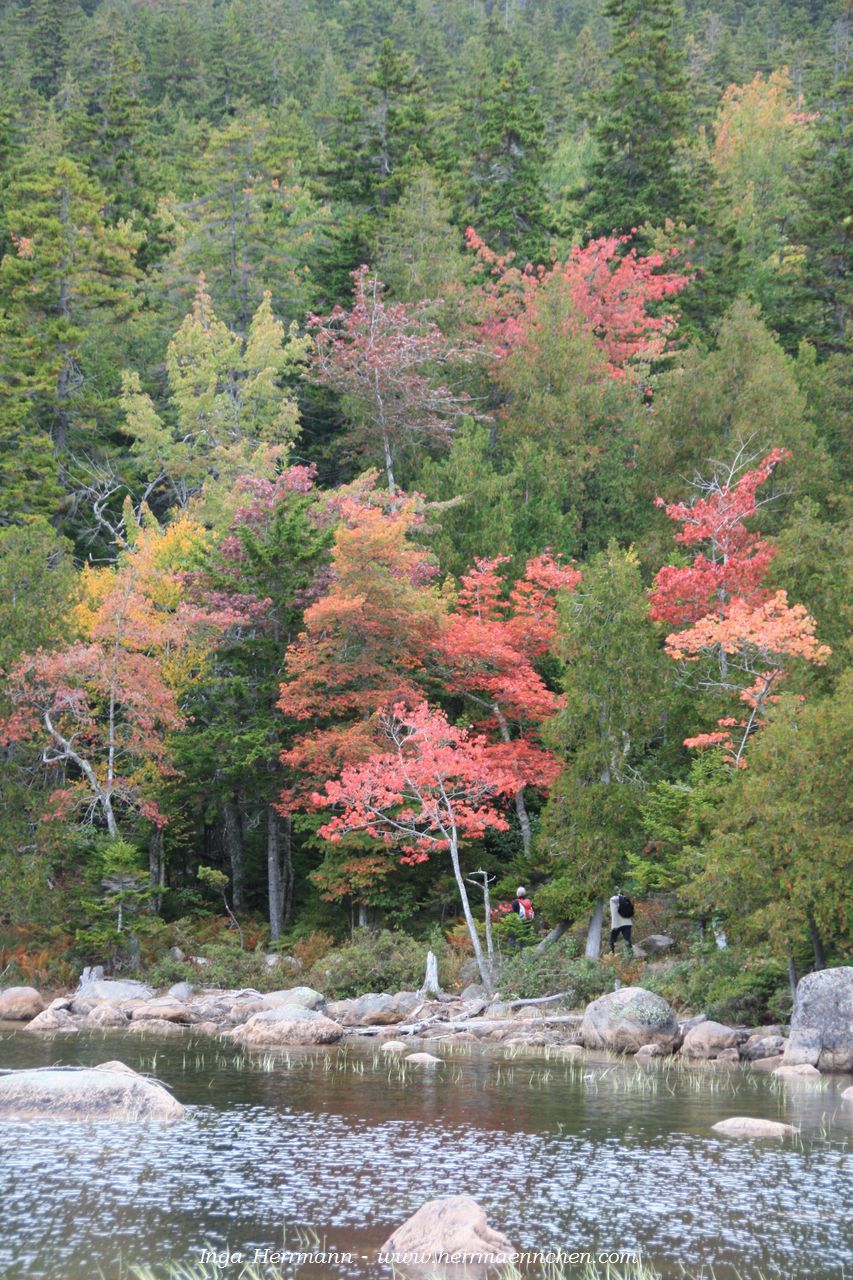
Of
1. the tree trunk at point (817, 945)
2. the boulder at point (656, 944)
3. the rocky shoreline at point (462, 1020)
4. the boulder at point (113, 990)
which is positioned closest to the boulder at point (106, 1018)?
the rocky shoreline at point (462, 1020)

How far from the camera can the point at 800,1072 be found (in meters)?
20.3

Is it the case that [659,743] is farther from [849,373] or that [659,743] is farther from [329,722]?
[849,373]

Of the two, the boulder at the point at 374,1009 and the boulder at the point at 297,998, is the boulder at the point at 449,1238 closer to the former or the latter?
the boulder at the point at 374,1009

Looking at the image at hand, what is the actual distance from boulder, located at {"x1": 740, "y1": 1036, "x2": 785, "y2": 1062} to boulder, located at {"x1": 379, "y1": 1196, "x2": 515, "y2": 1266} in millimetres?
11768

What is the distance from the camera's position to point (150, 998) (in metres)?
29.1

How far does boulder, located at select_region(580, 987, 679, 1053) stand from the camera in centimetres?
2281

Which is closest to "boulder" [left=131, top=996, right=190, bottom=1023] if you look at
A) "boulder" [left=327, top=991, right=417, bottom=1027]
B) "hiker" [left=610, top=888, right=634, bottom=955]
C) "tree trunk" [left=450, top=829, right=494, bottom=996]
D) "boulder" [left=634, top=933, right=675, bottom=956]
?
"boulder" [left=327, top=991, right=417, bottom=1027]

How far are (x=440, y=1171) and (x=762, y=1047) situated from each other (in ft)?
32.5

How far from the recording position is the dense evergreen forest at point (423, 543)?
2778 centimetres

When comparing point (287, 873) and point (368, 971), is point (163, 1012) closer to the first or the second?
point (368, 971)

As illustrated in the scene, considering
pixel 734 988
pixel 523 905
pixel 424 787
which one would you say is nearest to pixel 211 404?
pixel 424 787

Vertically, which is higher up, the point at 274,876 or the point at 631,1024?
the point at 274,876

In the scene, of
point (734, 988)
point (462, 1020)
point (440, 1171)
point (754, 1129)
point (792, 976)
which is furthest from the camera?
point (462, 1020)

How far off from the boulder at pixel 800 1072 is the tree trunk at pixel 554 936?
8.18 metres
